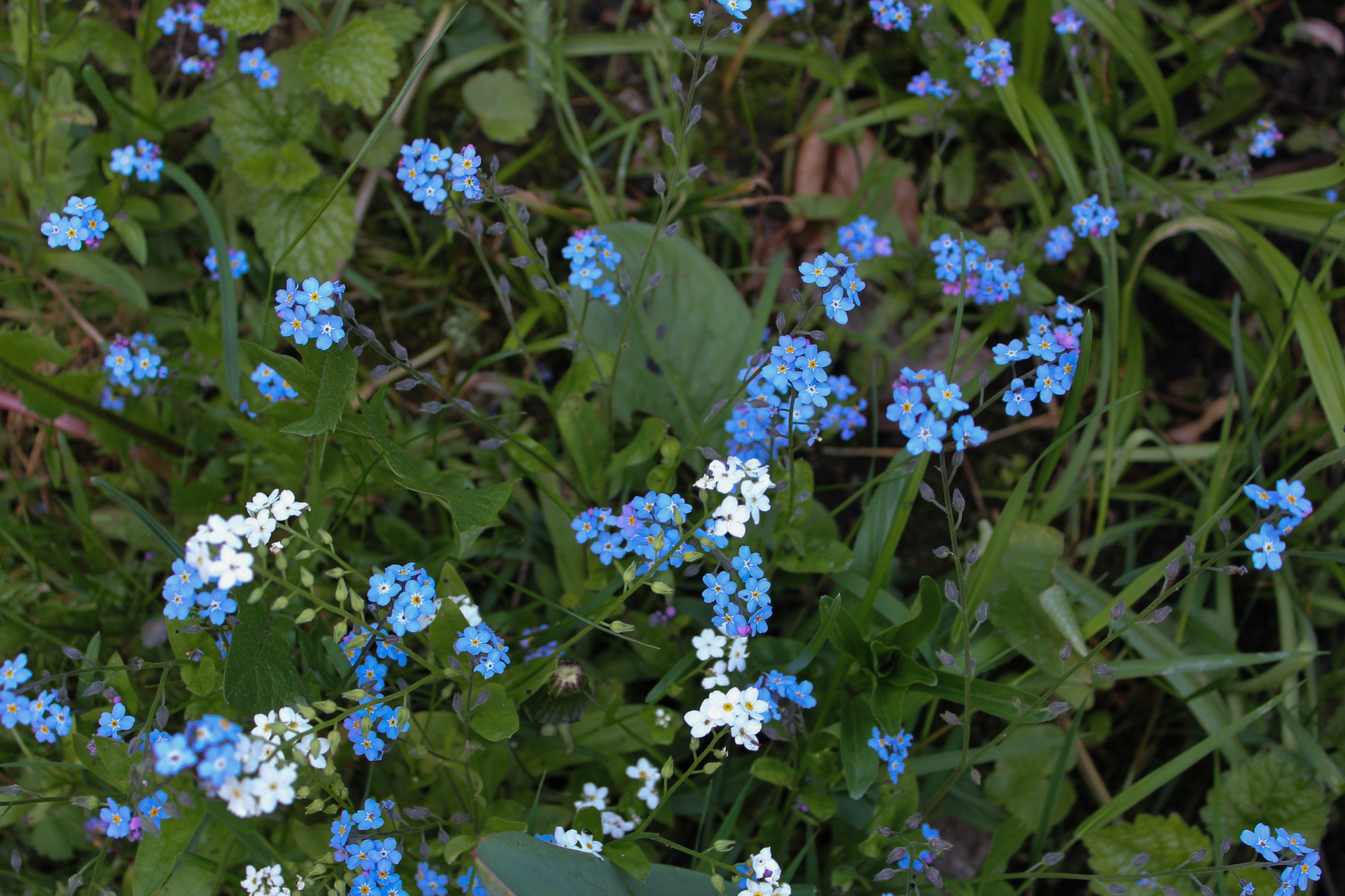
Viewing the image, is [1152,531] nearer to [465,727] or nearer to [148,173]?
[465,727]

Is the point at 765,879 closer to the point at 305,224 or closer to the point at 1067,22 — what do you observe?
the point at 305,224

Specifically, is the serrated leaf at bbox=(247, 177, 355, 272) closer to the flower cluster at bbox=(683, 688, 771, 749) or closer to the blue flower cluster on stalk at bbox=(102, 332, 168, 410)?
the blue flower cluster on stalk at bbox=(102, 332, 168, 410)

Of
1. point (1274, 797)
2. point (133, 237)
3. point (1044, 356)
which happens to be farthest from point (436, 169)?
point (1274, 797)

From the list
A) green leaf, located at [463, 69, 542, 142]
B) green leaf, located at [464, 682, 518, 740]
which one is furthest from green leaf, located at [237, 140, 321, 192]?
green leaf, located at [464, 682, 518, 740]

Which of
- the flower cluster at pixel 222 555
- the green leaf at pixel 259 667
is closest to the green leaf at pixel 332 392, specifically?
the flower cluster at pixel 222 555

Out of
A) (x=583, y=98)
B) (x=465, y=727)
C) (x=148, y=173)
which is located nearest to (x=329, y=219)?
(x=148, y=173)

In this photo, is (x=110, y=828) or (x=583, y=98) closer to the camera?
(x=110, y=828)

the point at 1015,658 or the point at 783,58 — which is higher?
the point at 783,58
